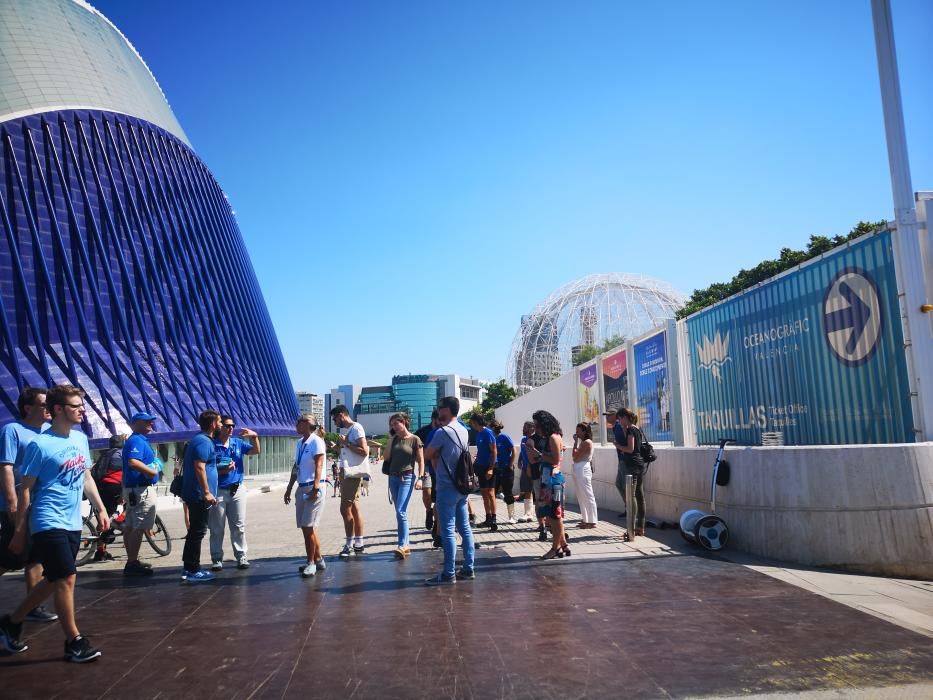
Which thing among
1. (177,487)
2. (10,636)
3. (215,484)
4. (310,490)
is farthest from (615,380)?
(10,636)

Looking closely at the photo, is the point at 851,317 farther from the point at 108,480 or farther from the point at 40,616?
the point at 108,480

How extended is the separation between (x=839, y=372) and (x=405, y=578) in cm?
503

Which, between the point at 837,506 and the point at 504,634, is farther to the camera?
the point at 837,506

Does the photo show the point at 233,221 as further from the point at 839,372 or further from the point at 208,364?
the point at 839,372

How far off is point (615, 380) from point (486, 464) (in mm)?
5132

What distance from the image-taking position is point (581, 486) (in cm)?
931

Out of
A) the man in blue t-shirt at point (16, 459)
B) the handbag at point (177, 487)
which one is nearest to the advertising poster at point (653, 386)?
the handbag at point (177, 487)

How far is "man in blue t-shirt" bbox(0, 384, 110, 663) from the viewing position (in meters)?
4.14

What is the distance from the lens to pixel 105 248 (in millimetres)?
29438

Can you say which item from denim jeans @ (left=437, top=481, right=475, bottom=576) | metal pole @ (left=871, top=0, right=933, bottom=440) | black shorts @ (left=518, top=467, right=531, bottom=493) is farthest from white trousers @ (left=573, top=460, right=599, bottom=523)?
metal pole @ (left=871, top=0, right=933, bottom=440)

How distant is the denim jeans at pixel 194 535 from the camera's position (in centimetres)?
678

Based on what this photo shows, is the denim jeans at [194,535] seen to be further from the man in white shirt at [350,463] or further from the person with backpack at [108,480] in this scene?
the person with backpack at [108,480]

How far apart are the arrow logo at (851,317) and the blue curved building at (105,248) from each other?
82.0ft

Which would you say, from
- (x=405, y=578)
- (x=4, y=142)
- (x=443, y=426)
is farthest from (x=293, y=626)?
(x=4, y=142)
